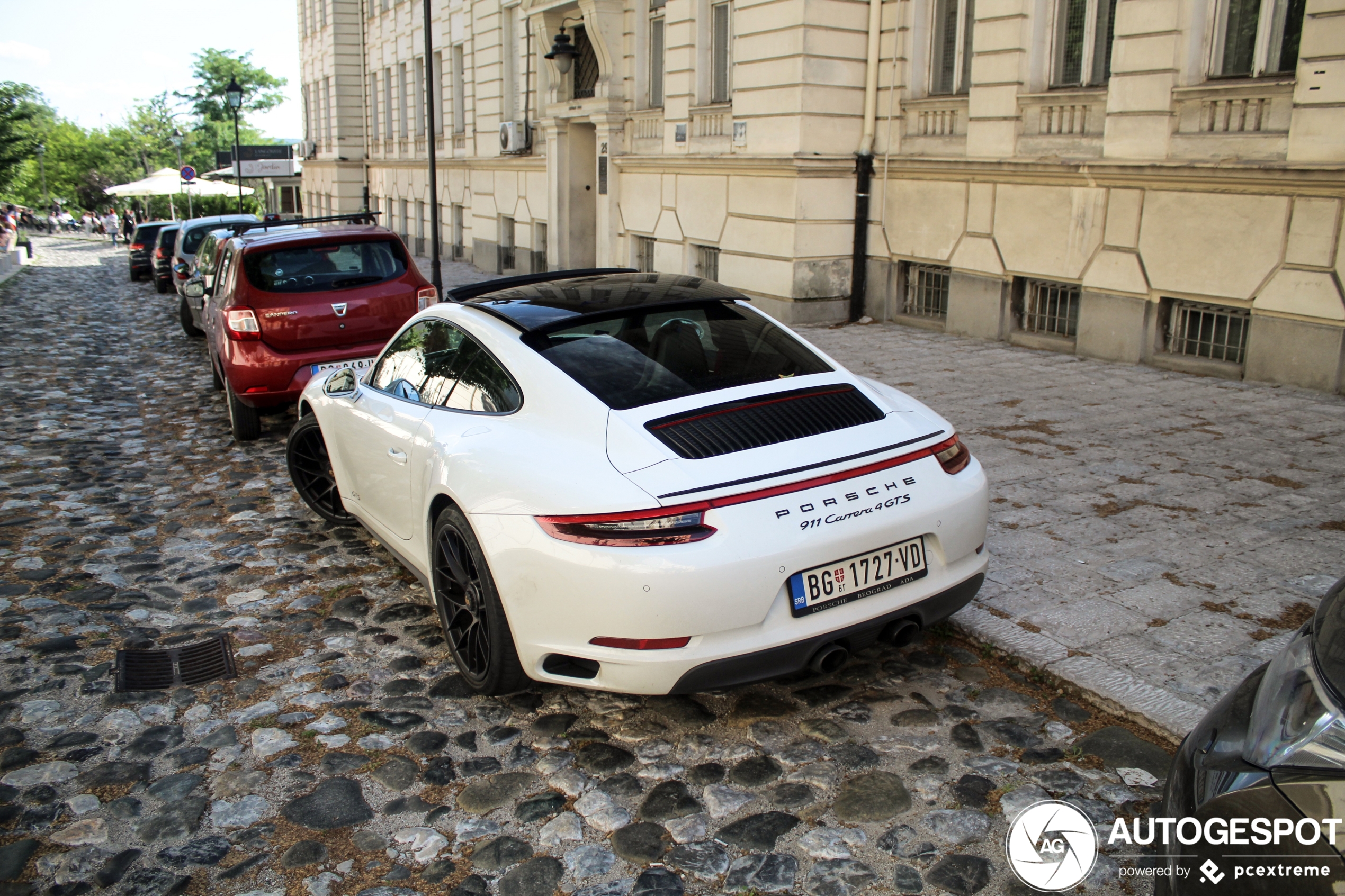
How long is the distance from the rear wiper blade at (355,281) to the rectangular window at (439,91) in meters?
22.2

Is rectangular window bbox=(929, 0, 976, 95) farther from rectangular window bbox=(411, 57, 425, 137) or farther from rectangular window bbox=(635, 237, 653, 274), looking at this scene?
rectangular window bbox=(411, 57, 425, 137)

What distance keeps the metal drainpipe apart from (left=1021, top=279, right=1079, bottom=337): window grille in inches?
113

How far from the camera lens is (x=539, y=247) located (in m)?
23.6

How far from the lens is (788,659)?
11.8 feet

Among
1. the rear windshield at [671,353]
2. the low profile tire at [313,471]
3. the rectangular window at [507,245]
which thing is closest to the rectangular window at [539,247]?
the rectangular window at [507,245]

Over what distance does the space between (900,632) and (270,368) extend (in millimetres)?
6306

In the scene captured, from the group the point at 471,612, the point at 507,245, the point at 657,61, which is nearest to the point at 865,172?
the point at 657,61

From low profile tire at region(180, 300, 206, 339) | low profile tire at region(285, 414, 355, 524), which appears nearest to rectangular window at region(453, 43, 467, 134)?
low profile tire at region(180, 300, 206, 339)

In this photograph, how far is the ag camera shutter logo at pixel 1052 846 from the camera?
2998mm

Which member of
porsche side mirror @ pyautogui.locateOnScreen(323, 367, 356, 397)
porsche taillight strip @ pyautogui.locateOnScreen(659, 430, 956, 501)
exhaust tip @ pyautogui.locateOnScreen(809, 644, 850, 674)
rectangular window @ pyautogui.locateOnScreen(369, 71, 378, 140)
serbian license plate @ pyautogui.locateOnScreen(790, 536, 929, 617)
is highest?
rectangular window @ pyautogui.locateOnScreen(369, 71, 378, 140)

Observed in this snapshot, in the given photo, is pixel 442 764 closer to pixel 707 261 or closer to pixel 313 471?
pixel 313 471

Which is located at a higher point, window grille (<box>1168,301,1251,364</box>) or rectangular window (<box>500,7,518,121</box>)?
rectangular window (<box>500,7,518,121</box>)

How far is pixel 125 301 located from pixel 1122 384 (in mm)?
20287

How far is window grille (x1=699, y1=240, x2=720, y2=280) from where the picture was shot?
16.6m
